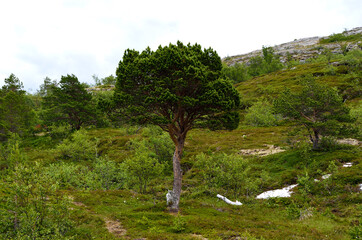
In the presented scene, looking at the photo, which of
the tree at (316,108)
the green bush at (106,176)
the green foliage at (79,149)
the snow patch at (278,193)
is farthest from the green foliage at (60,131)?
the tree at (316,108)

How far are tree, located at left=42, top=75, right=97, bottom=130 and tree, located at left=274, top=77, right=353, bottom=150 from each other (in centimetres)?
5381

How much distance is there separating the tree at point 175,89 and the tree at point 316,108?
48.3 ft

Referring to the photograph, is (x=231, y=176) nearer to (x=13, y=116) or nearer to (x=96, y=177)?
(x=96, y=177)

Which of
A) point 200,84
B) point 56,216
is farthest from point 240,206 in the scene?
point 56,216

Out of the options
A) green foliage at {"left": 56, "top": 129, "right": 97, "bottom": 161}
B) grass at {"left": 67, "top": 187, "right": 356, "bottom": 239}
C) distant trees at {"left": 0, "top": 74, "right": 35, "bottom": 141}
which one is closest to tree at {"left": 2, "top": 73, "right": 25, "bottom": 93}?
distant trees at {"left": 0, "top": 74, "right": 35, "bottom": 141}

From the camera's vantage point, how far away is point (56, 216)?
453 inches

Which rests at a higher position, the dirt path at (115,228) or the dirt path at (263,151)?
the dirt path at (115,228)

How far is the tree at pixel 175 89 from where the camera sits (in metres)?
17.2

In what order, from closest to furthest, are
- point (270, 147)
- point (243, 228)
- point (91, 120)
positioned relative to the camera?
point (243, 228), point (270, 147), point (91, 120)

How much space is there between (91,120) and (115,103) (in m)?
53.7

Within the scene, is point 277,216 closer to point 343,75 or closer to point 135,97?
point 135,97

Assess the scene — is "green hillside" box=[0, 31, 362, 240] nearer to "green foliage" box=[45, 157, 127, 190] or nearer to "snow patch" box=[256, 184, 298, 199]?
"green foliage" box=[45, 157, 127, 190]

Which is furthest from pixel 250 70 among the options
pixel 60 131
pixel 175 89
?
pixel 175 89

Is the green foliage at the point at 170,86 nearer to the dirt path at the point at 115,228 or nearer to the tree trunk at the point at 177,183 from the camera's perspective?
the tree trunk at the point at 177,183
